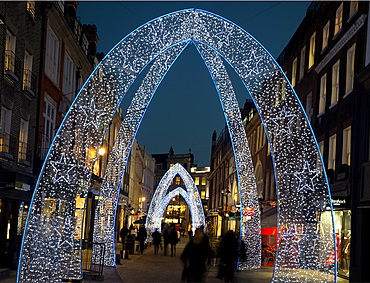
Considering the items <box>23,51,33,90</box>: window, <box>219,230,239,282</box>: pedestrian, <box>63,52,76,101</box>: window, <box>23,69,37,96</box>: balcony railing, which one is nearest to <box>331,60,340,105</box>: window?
<box>219,230,239,282</box>: pedestrian

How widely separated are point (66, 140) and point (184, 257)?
139 inches

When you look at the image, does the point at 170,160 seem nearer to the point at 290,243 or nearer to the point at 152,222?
the point at 152,222

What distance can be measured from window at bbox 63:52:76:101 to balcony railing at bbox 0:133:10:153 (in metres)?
9.52

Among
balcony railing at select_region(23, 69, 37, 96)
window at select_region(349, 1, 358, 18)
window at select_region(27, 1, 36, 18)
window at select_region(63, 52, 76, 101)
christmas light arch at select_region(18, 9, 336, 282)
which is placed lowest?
christmas light arch at select_region(18, 9, 336, 282)

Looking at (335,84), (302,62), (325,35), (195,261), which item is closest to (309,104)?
(302,62)

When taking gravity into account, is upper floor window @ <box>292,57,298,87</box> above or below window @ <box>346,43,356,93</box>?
above

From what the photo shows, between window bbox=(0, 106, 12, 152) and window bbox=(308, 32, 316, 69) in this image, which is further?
window bbox=(308, 32, 316, 69)

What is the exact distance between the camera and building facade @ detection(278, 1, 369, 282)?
18.3 m

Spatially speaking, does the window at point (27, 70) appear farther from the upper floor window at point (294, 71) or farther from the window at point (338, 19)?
the upper floor window at point (294, 71)

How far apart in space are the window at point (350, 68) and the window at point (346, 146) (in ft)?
5.18

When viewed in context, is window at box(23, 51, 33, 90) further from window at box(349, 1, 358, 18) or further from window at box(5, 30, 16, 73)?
window at box(349, 1, 358, 18)

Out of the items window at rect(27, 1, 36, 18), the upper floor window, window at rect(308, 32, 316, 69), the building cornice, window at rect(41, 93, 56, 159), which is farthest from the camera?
the upper floor window

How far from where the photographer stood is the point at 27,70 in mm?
21250

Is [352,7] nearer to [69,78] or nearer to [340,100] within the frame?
[340,100]
